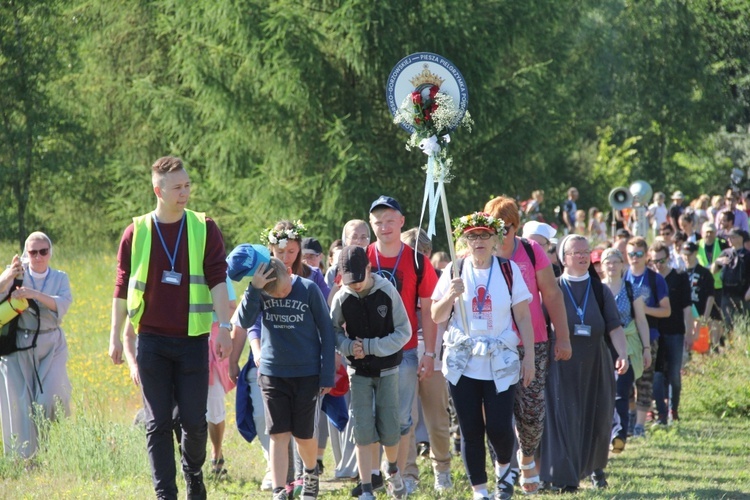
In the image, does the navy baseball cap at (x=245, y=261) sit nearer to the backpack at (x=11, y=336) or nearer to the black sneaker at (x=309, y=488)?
the black sneaker at (x=309, y=488)

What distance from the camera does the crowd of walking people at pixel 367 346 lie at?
6328mm

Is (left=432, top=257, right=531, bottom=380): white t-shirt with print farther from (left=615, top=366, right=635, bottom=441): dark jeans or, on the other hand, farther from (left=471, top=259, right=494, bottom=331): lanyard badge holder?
(left=615, top=366, right=635, bottom=441): dark jeans

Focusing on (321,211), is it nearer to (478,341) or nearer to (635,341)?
(635,341)

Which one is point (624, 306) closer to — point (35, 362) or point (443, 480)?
point (443, 480)

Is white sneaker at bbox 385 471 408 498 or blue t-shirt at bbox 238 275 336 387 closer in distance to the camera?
blue t-shirt at bbox 238 275 336 387

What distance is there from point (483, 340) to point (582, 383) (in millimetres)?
1480

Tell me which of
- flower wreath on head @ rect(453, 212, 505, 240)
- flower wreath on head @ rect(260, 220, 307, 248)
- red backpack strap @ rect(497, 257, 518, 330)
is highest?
flower wreath on head @ rect(260, 220, 307, 248)

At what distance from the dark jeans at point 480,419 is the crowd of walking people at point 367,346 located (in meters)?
0.01

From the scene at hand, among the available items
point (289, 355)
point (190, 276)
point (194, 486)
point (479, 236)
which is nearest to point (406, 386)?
point (289, 355)

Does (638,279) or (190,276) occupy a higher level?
(638,279)

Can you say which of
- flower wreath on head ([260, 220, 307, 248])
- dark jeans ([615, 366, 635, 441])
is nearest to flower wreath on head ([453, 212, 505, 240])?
flower wreath on head ([260, 220, 307, 248])

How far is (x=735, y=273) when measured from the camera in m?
15.8

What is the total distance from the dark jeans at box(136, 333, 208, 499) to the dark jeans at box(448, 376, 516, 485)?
1.74m

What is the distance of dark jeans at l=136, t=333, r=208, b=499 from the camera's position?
630 cm
